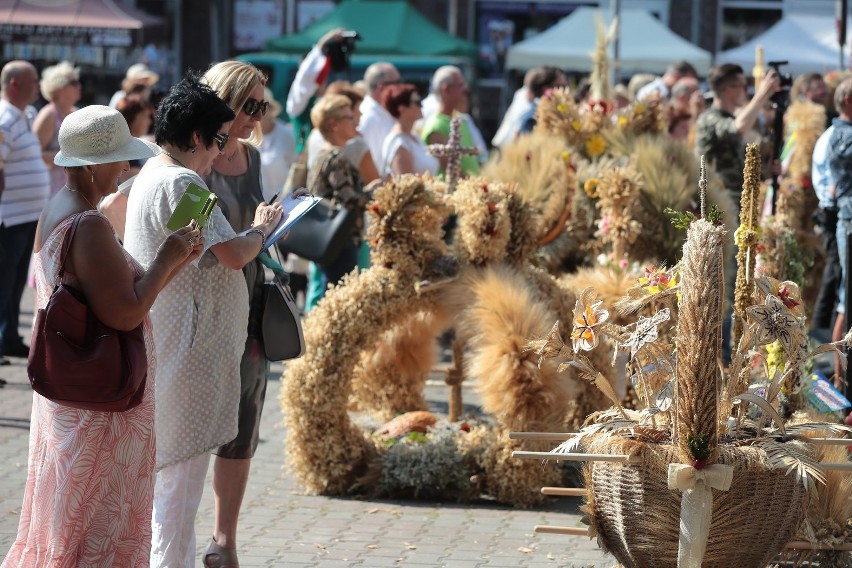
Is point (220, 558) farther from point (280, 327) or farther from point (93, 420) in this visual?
point (93, 420)

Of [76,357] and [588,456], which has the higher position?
[76,357]

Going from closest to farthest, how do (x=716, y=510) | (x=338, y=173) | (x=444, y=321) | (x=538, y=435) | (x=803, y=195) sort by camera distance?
1. (x=716, y=510)
2. (x=538, y=435)
3. (x=444, y=321)
4. (x=338, y=173)
5. (x=803, y=195)

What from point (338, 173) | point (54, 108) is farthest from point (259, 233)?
point (54, 108)

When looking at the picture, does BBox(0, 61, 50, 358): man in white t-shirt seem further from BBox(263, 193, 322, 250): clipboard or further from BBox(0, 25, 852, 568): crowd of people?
BBox(263, 193, 322, 250): clipboard

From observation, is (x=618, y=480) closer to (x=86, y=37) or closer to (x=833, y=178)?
(x=833, y=178)

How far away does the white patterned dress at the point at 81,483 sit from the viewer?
362 centimetres

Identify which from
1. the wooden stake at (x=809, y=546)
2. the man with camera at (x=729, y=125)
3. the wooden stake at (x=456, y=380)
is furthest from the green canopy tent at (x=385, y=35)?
the wooden stake at (x=809, y=546)

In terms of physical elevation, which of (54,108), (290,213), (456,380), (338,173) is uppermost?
(54,108)

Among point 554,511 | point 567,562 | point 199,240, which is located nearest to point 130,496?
point 199,240

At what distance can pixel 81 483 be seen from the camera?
11.9 feet

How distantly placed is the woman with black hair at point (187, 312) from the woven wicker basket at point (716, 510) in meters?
1.25

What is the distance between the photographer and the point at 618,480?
392cm

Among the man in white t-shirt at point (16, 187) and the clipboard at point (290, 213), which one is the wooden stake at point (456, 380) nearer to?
the clipboard at point (290, 213)

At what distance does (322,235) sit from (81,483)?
12.0ft
